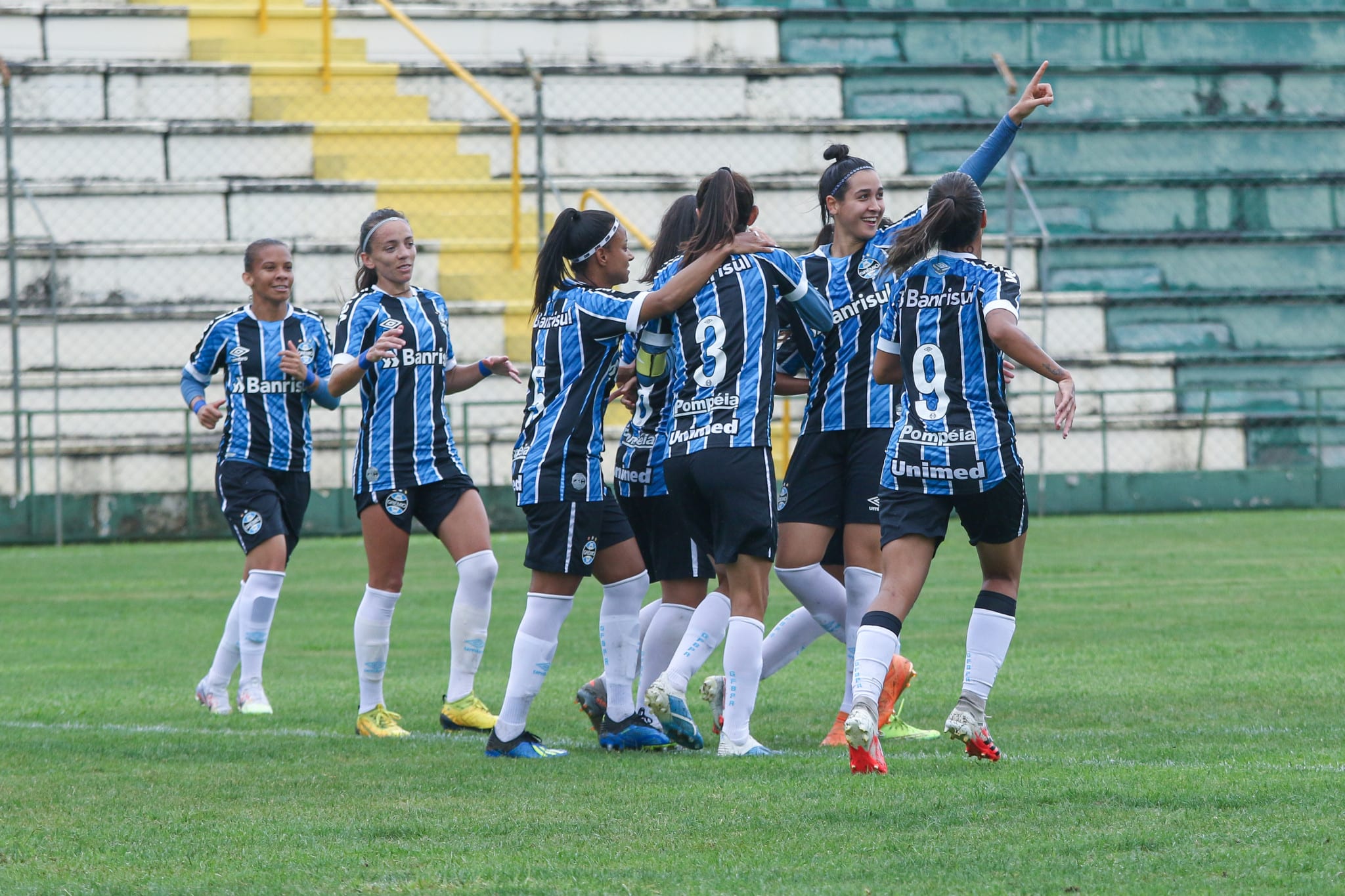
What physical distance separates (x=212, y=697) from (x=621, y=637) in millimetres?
2369

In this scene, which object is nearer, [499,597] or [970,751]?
[970,751]

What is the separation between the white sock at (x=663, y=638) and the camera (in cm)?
724

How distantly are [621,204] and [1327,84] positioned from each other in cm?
999

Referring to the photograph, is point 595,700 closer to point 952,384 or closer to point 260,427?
point 952,384

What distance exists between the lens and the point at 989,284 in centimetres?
610

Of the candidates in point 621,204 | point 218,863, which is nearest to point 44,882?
point 218,863

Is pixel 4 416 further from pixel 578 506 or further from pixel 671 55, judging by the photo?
pixel 578 506

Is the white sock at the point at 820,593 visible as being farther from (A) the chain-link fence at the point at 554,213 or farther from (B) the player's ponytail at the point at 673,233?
(A) the chain-link fence at the point at 554,213

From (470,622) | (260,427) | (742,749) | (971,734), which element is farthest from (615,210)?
(971,734)

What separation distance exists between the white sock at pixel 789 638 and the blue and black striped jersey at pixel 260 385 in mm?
2475

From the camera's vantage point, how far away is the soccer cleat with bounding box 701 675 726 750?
7.06 m

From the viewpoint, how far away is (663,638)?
726 centimetres

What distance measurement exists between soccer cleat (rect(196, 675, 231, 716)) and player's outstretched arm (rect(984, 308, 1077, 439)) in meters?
4.06

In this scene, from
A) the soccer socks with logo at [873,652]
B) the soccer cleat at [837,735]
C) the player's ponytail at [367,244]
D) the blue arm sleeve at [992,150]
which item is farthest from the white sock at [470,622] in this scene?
the blue arm sleeve at [992,150]
